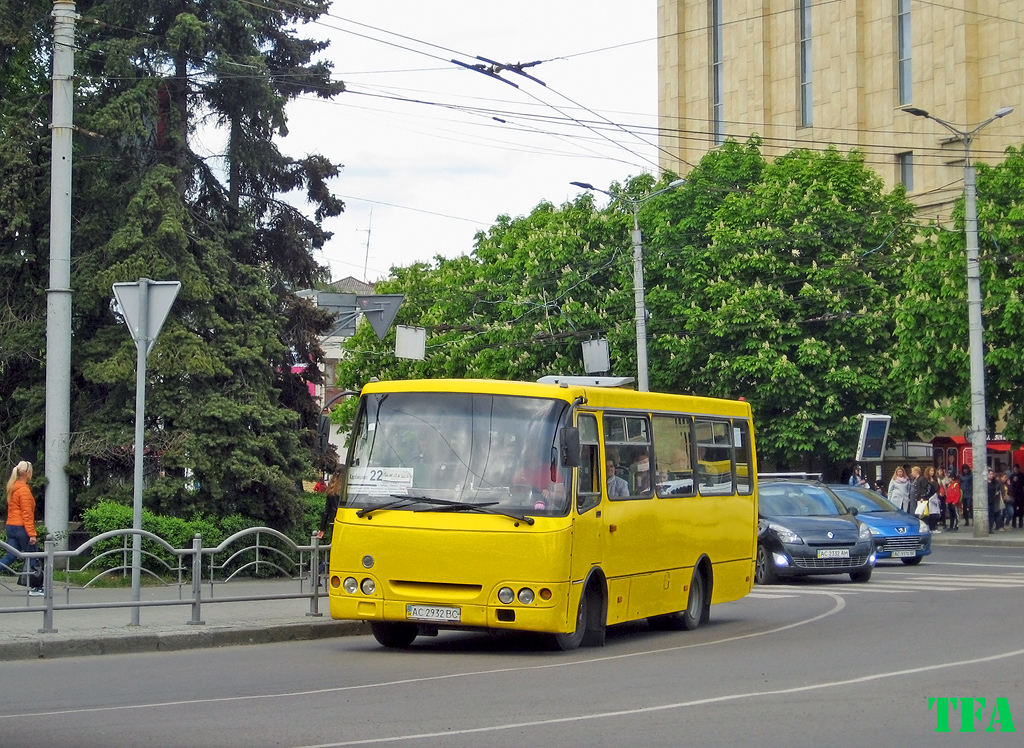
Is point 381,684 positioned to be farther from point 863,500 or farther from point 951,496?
point 951,496

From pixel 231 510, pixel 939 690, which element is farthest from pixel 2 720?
pixel 231 510

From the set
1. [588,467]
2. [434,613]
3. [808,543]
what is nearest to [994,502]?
[808,543]

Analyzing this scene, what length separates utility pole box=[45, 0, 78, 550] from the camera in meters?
18.2

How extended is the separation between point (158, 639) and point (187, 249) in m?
11.5

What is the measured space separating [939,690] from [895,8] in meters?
58.5

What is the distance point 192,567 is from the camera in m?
15.6

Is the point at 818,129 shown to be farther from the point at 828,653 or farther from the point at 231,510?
the point at 828,653

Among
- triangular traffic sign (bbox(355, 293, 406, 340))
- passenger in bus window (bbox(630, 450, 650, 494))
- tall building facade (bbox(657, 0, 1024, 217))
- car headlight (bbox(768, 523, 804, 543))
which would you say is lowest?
car headlight (bbox(768, 523, 804, 543))

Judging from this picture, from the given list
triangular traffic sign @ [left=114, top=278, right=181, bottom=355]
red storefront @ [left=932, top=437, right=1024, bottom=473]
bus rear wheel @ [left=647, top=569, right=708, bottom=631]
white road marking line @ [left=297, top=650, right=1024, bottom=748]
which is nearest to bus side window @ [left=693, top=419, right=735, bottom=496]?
bus rear wheel @ [left=647, top=569, right=708, bottom=631]

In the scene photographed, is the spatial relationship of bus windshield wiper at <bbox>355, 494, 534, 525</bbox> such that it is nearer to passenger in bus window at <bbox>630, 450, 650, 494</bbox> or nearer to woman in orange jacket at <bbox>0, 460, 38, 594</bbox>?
passenger in bus window at <bbox>630, 450, 650, 494</bbox>

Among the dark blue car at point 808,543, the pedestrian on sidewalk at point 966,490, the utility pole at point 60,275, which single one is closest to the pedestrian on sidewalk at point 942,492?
the pedestrian on sidewalk at point 966,490

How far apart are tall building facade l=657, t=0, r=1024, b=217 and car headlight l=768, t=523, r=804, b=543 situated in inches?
1233

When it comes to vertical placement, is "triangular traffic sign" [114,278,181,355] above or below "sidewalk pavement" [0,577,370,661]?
above

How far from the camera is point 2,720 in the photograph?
9.32 metres
